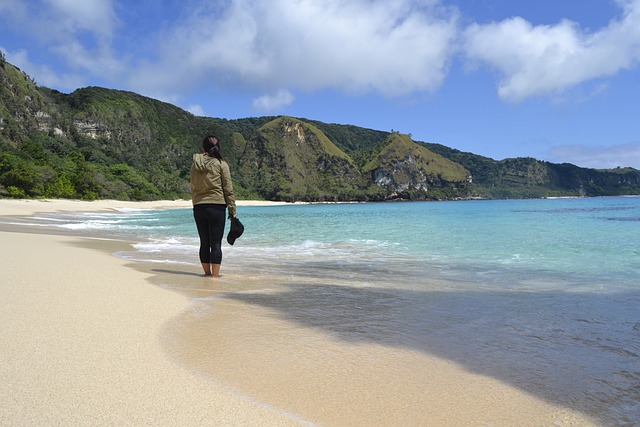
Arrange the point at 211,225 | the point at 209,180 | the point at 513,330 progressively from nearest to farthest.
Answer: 1. the point at 513,330
2. the point at 209,180
3. the point at 211,225

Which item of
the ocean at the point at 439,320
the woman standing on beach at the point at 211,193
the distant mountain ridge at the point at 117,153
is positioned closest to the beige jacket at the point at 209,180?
the woman standing on beach at the point at 211,193

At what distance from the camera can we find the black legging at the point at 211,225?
6.70m

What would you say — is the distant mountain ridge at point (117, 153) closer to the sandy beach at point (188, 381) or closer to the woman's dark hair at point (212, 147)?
the woman's dark hair at point (212, 147)

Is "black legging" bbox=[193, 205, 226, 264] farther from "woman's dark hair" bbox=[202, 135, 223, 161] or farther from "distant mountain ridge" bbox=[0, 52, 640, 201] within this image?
"distant mountain ridge" bbox=[0, 52, 640, 201]

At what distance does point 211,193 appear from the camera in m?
6.70

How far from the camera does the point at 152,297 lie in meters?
5.06

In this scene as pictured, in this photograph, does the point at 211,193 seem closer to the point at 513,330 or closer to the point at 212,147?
the point at 212,147

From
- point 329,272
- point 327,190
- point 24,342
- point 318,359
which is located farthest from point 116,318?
point 327,190

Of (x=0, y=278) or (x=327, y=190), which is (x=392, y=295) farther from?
(x=327, y=190)

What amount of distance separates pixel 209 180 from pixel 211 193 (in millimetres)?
204

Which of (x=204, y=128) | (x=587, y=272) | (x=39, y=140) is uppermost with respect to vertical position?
(x=204, y=128)

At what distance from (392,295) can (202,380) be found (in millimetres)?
3752

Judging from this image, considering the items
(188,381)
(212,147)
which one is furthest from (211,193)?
(188,381)

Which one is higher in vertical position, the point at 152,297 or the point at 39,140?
the point at 39,140
